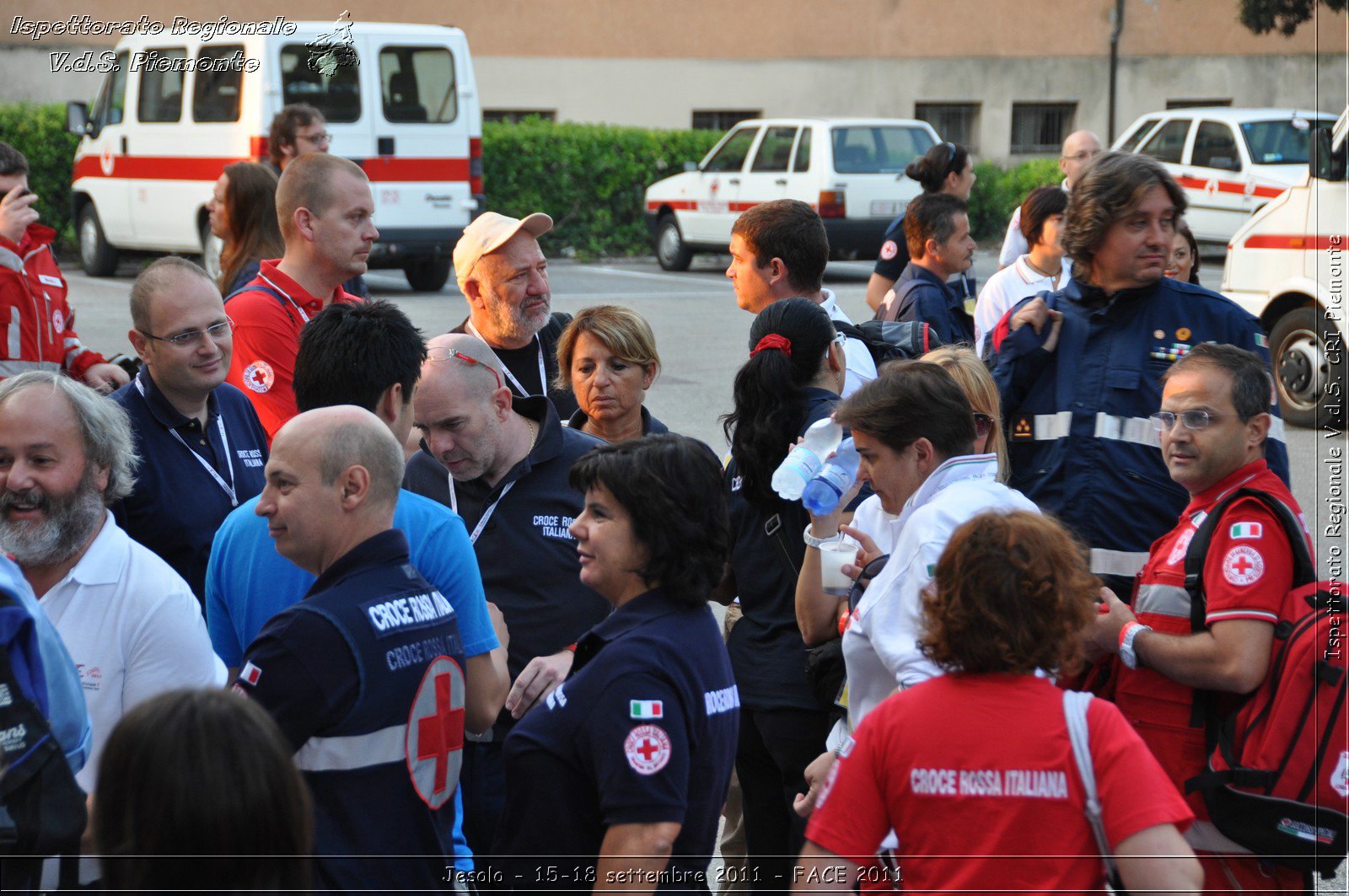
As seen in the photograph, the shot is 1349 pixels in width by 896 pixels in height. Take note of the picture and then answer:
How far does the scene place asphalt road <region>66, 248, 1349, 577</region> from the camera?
9.77 metres

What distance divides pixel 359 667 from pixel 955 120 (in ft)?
93.7

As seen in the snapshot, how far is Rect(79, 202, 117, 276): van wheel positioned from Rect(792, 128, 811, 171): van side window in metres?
9.14

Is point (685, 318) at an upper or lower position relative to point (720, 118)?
lower

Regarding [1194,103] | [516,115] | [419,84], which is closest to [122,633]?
[419,84]

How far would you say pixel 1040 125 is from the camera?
3002cm

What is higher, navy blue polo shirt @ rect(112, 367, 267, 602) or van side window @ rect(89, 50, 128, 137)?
van side window @ rect(89, 50, 128, 137)

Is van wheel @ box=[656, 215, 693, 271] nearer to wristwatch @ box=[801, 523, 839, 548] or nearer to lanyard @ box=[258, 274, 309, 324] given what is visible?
lanyard @ box=[258, 274, 309, 324]

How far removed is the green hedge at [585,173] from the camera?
2233 cm

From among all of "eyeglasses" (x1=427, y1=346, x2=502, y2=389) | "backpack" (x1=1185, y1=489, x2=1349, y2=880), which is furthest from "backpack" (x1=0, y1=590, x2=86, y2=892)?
"backpack" (x1=1185, y1=489, x2=1349, y2=880)

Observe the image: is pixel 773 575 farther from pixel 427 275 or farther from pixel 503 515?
pixel 427 275

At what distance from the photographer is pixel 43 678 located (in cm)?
248

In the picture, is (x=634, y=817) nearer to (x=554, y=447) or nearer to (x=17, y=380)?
(x=554, y=447)

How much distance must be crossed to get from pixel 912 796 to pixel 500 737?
5.05ft

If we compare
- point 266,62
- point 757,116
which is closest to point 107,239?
point 266,62
